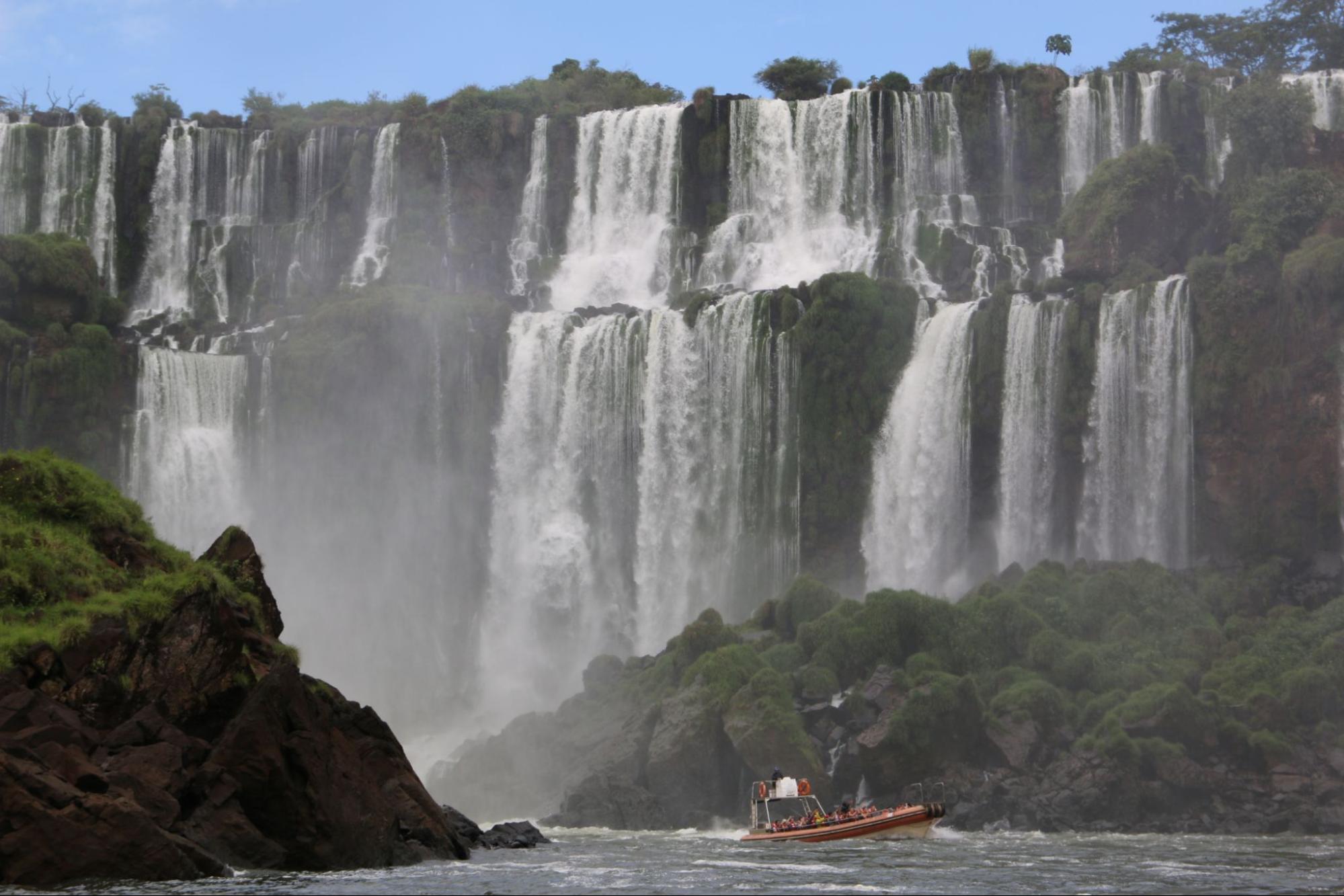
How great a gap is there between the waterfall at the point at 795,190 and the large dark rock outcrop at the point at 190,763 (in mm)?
50740

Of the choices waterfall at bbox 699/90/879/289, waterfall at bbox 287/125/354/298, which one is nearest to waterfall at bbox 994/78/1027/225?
waterfall at bbox 699/90/879/289

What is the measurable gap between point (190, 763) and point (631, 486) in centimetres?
4208

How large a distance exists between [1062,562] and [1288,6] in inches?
1999

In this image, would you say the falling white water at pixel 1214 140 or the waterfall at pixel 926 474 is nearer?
the waterfall at pixel 926 474

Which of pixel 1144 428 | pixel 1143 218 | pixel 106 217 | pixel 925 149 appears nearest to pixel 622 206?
pixel 925 149

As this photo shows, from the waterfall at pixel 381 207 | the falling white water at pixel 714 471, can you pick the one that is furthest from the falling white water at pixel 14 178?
the falling white water at pixel 714 471

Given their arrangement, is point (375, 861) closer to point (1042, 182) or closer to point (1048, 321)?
point (1048, 321)

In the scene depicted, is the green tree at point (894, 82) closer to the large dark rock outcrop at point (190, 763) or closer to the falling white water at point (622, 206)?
the falling white water at point (622, 206)

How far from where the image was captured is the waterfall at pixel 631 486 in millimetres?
75062

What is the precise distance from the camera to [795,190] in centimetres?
9100

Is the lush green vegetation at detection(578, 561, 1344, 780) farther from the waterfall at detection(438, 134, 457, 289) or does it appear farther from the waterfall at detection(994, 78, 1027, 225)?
the waterfall at detection(438, 134, 457, 289)

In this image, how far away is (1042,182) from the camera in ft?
292

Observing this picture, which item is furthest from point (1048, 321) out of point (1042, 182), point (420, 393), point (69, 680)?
point (69, 680)

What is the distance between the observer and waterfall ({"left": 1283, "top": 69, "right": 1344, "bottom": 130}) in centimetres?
8550
